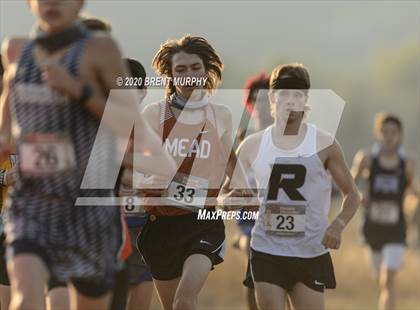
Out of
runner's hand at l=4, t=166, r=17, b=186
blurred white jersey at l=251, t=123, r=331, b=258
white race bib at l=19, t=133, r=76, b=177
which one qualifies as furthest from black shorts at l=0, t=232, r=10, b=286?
white race bib at l=19, t=133, r=76, b=177

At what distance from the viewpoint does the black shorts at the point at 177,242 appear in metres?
9.54

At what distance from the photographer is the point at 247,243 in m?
13.4

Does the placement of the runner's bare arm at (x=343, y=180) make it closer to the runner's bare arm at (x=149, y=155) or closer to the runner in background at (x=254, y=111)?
the runner's bare arm at (x=149, y=155)

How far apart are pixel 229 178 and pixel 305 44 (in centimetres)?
10385

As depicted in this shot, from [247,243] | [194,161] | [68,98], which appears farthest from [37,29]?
[247,243]

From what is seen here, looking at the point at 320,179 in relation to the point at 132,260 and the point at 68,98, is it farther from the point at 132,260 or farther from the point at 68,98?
the point at 68,98

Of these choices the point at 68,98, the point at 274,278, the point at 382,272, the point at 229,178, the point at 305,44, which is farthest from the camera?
the point at 305,44

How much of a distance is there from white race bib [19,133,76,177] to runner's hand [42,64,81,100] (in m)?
0.24

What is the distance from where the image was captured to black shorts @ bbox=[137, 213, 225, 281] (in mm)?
9539

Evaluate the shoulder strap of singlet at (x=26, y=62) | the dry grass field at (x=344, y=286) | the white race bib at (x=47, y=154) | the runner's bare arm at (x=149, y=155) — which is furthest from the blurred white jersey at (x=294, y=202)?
the dry grass field at (x=344, y=286)

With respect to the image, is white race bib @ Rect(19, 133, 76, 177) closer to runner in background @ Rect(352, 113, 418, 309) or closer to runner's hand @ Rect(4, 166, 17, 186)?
runner's hand @ Rect(4, 166, 17, 186)

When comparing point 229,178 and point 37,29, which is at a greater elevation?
point 37,29

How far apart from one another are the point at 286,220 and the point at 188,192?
786 mm

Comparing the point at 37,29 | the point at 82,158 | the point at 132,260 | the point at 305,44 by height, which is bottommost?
the point at 305,44
